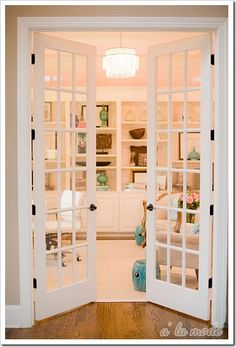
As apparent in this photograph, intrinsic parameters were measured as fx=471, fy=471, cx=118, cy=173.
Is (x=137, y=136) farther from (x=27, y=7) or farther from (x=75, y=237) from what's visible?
(x=27, y=7)

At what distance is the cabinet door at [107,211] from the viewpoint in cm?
768

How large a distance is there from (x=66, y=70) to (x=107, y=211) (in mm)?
3872

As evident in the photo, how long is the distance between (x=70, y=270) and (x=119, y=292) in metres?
0.64

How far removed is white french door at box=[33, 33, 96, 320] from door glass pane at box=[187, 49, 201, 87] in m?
0.88

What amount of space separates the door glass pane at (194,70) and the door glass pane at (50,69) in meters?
1.16

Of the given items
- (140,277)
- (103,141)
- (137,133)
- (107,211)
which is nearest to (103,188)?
(107,211)

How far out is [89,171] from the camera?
434cm

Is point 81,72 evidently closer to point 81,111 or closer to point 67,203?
point 81,111

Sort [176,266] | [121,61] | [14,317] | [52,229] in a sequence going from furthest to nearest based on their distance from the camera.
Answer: [121,61] < [176,266] < [52,229] < [14,317]

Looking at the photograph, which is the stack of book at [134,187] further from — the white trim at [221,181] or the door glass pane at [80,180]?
the white trim at [221,181]

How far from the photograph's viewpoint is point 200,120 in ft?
13.1

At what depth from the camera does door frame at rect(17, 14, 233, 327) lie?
3.70m

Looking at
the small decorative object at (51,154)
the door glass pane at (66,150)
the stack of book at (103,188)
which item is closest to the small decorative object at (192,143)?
the door glass pane at (66,150)

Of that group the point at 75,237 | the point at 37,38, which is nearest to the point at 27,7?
the point at 37,38
